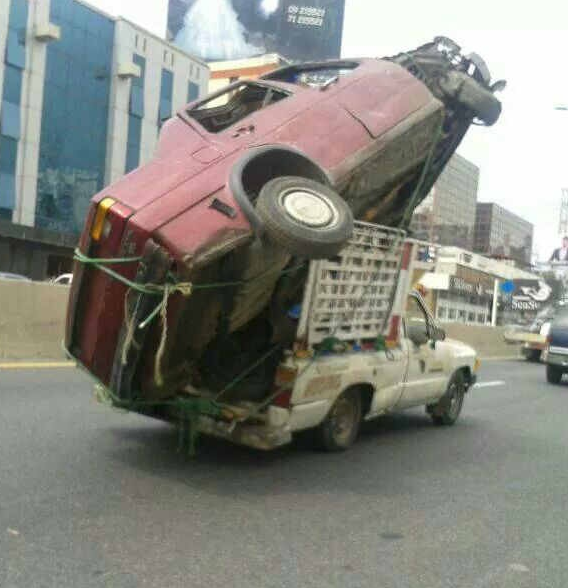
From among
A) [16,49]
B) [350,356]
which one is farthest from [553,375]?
[16,49]

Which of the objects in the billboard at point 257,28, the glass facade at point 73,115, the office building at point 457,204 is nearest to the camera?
the glass facade at point 73,115

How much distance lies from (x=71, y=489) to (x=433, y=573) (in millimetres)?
2494

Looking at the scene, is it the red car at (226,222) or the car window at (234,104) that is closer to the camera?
the red car at (226,222)

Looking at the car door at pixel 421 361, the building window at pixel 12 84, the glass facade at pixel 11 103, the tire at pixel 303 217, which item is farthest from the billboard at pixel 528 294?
the tire at pixel 303 217

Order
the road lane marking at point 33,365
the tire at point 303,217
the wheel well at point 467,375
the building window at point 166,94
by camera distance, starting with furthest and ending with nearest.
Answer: the building window at point 166,94
the road lane marking at point 33,365
the wheel well at point 467,375
the tire at point 303,217

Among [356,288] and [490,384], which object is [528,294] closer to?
[490,384]

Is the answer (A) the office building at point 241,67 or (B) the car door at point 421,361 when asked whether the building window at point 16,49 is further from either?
(B) the car door at point 421,361

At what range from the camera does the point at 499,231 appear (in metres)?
113

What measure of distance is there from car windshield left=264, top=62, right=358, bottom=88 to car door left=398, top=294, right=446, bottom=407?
2451 millimetres

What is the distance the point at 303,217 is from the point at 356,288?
1546 mm

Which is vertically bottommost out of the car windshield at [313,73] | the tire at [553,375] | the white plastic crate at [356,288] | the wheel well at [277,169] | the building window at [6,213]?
the tire at [553,375]

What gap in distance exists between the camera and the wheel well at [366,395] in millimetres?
7391

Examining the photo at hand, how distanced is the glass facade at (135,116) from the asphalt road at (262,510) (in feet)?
106

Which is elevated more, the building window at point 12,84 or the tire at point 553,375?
the building window at point 12,84
